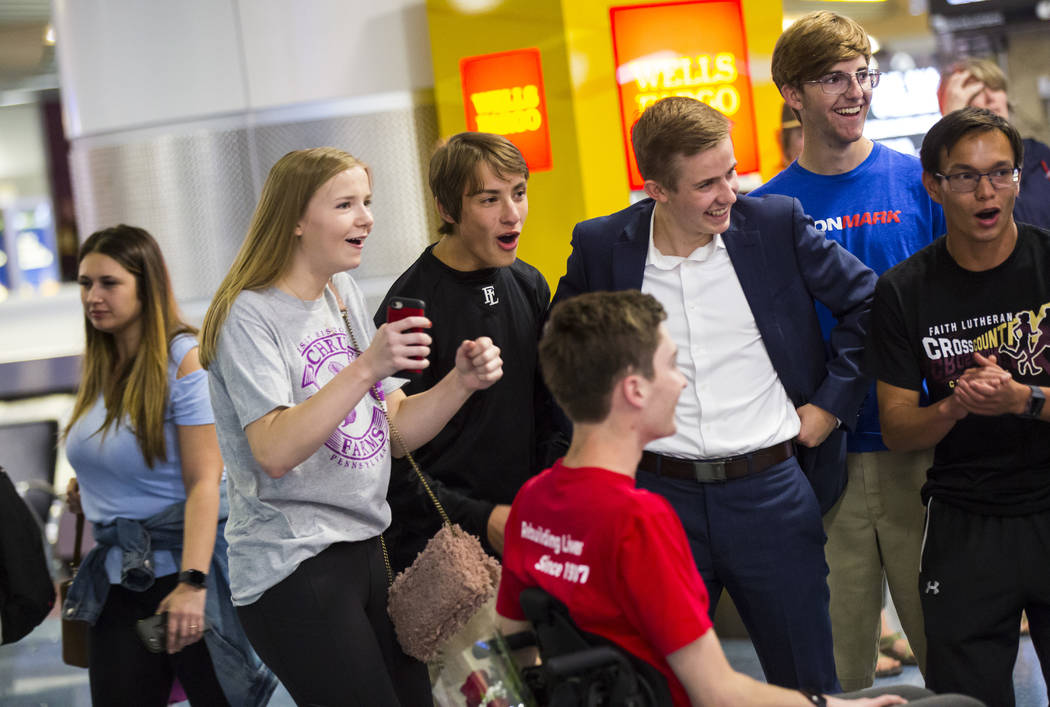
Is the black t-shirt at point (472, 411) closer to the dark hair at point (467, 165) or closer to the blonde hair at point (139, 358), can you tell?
the dark hair at point (467, 165)

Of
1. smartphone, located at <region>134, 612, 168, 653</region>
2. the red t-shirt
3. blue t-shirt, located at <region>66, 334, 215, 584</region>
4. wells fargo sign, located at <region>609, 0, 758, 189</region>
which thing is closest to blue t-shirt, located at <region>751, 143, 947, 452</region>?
the red t-shirt

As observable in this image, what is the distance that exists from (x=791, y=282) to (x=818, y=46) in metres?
0.76

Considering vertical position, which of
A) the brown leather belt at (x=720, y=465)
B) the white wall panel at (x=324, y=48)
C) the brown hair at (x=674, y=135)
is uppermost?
the white wall panel at (x=324, y=48)

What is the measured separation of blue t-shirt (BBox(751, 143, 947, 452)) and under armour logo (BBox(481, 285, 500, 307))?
Result: 2.53ft

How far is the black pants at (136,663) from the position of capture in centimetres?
305

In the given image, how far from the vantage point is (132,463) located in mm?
3166

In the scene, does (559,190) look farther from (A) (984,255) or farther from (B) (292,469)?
(B) (292,469)

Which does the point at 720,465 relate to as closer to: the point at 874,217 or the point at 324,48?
the point at 874,217

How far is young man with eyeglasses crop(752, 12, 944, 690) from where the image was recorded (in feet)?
9.68

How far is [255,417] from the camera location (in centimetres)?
220

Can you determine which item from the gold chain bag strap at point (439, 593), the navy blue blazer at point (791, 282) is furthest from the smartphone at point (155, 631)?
the navy blue blazer at point (791, 282)

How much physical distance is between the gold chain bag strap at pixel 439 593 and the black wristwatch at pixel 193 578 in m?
0.81

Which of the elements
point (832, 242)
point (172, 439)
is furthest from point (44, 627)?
point (832, 242)

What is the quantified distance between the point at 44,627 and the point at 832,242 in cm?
595
